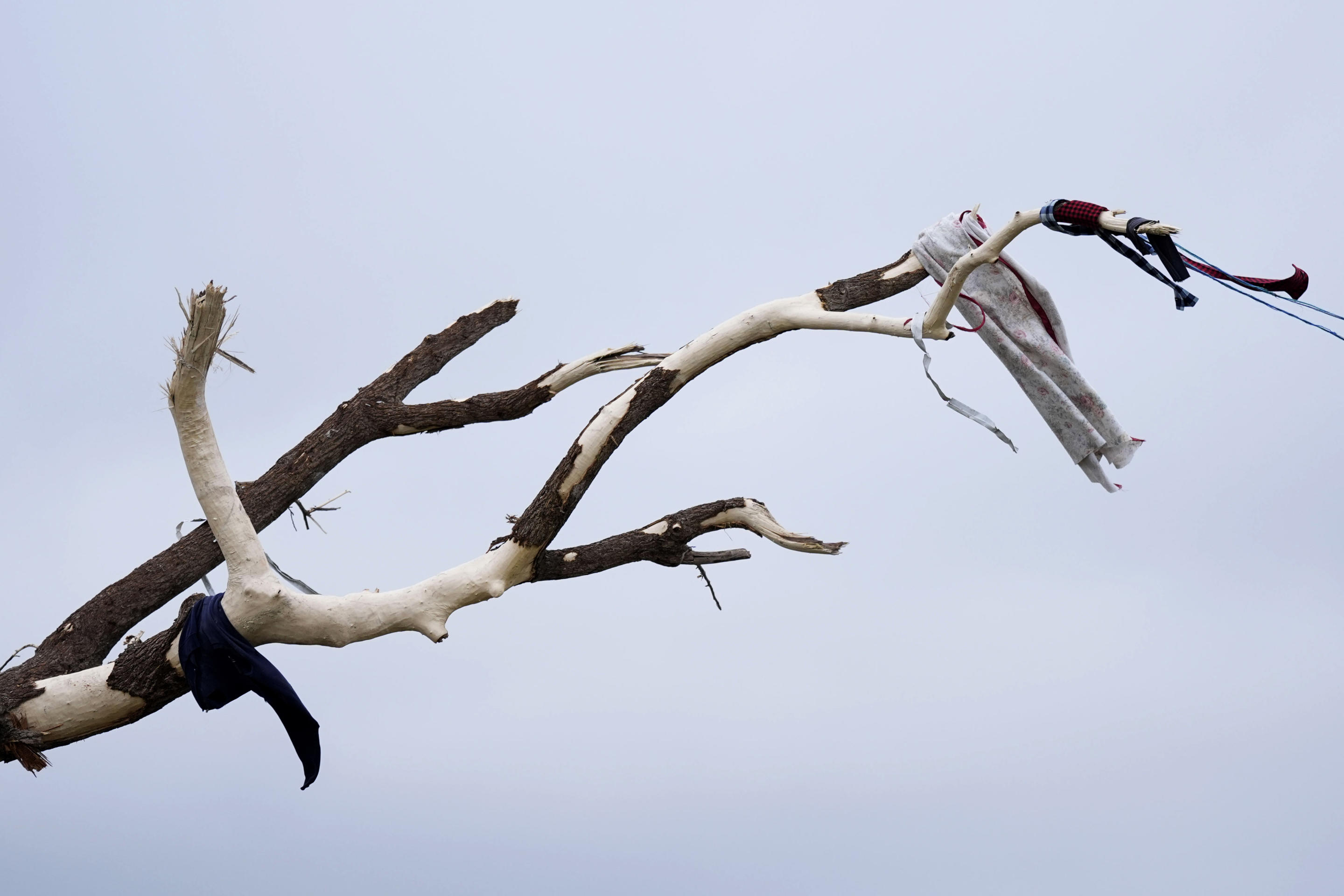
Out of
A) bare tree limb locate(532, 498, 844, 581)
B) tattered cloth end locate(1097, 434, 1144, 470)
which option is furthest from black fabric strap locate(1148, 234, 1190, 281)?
bare tree limb locate(532, 498, 844, 581)

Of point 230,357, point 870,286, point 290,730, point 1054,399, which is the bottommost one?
point 290,730

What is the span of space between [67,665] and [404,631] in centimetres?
160

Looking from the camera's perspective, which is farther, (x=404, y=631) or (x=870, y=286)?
(x=870, y=286)

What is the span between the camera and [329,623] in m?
4.66

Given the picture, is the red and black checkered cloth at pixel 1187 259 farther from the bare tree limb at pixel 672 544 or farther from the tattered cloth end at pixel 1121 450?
the bare tree limb at pixel 672 544

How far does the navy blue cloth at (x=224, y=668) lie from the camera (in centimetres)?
451

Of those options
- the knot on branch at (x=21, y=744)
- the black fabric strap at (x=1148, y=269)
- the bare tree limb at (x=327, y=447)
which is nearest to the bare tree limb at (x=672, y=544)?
the bare tree limb at (x=327, y=447)

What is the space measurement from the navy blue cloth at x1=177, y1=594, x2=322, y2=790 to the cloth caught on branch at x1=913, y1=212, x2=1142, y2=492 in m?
3.00

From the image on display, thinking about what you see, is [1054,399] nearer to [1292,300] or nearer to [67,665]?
[1292,300]

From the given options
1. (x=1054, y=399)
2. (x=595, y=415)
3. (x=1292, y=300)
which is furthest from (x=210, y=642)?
(x=1292, y=300)

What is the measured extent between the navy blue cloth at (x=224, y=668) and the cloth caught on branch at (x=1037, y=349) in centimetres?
300

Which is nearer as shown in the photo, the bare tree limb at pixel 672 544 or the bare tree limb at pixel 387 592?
the bare tree limb at pixel 387 592

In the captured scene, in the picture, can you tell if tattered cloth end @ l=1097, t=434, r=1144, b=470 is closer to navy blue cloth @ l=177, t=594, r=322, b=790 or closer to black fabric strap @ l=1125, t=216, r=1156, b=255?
black fabric strap @ l=1125, t=216, r=1156, b=255

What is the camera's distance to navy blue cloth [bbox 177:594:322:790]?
4.51 metres
